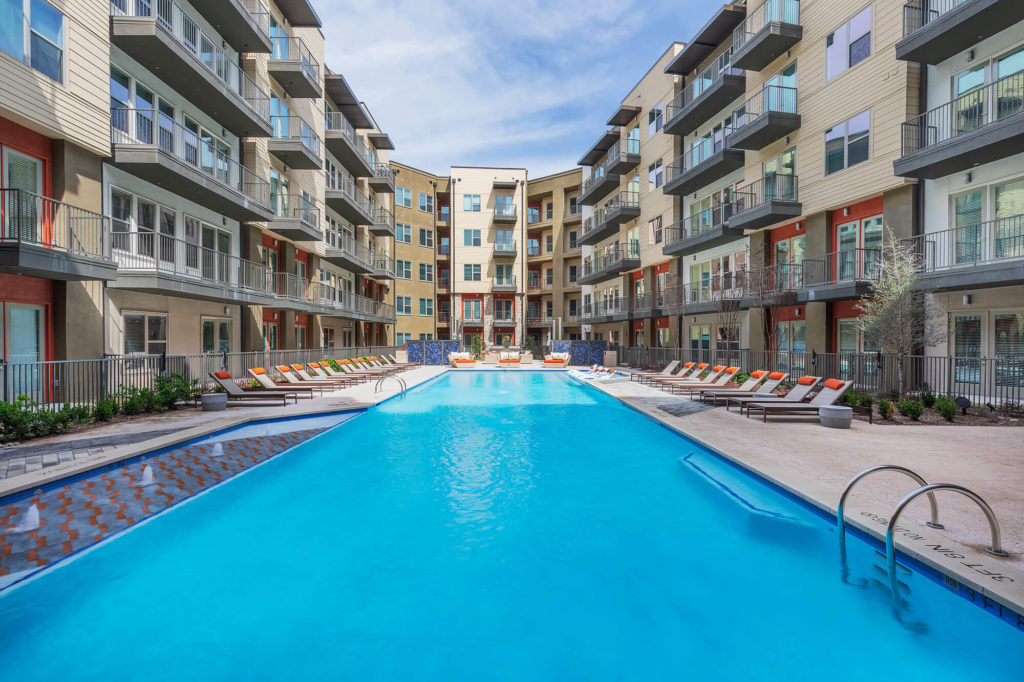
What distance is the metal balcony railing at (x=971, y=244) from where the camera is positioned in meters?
13.3

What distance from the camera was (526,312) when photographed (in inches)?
1971

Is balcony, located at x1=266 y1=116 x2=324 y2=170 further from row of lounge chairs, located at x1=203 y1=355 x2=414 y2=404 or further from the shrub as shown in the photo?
the shrub

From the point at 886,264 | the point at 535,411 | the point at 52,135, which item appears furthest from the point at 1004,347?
the point at 52,135

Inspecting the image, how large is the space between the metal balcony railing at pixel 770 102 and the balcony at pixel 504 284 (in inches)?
1089

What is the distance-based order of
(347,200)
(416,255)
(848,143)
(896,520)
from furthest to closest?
1. (416,255)
2. (347,200)
3. (848,143)
4. (896,520)

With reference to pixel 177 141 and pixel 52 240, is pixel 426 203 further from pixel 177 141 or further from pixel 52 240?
pixel 52 240

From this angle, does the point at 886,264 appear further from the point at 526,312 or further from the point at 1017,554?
the point at 526,312

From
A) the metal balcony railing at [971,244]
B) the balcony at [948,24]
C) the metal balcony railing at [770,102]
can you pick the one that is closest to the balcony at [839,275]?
the metal balcony railing at [971,244]

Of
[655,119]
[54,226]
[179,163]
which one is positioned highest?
[655,119]

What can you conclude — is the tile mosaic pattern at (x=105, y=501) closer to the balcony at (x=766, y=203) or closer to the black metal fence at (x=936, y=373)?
the black metal fence at (x=936, y=373)

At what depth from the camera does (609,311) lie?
36.7 meters

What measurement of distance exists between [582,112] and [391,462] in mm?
42333

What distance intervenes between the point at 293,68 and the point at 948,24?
22.8 metres

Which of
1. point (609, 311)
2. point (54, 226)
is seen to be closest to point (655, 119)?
point (609, 311)
